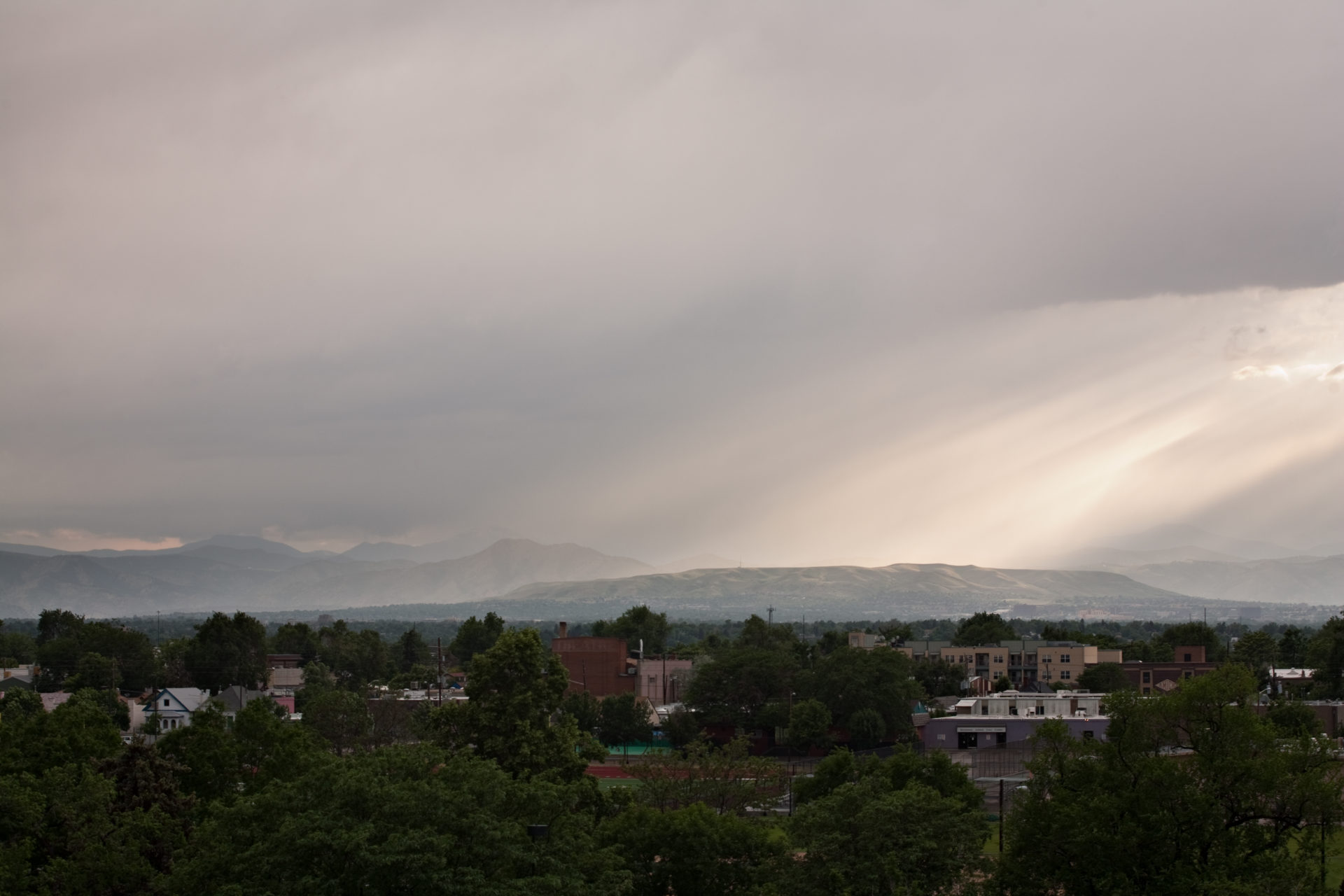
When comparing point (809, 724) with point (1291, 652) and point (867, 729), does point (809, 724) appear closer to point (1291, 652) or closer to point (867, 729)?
point (867, 729)

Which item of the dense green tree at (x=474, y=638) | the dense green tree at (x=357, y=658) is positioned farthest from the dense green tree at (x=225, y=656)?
the dense green tree at (x=474, y=638)

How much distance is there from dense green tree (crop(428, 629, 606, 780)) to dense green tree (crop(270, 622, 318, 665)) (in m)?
114

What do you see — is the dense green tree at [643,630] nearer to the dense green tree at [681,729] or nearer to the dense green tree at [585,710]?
the dense green tree at [585,710]

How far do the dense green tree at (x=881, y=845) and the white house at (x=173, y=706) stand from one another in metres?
69.3

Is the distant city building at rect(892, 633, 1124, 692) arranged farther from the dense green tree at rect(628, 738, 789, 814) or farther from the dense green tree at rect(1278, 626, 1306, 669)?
the dense green tree at rect(628, 738, 789, 814)

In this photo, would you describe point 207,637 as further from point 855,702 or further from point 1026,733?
point 1026,733

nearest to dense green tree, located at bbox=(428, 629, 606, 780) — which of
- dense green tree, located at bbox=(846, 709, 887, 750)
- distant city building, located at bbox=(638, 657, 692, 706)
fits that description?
dense green tree, located at bbox=(846, 709, 887, 750)

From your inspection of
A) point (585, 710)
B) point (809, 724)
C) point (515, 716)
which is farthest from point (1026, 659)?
point (515, 716)

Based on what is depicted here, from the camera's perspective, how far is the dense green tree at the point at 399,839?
2641 centimetres

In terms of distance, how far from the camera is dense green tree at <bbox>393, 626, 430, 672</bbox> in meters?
160

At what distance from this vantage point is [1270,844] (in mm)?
27672

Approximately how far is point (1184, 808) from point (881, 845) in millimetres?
7510

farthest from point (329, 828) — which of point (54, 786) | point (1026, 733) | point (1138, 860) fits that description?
point (1026, 733)

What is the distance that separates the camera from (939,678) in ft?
393
